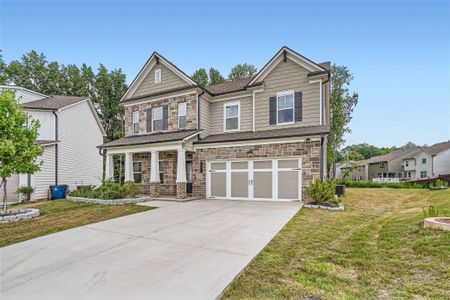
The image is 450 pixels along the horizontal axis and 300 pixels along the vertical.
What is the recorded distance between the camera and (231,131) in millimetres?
13797

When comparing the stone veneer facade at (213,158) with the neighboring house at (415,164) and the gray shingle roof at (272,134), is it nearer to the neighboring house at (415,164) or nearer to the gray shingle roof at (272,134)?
the gray shingle roof at (272,134)

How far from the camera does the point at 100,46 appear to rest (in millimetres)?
17062

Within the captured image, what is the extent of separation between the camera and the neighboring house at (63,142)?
14.4 meters

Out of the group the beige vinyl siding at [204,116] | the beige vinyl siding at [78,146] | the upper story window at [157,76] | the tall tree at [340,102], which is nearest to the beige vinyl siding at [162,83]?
the upper story window at [157,76]

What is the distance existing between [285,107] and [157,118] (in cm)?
797

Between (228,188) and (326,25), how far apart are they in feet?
34.3

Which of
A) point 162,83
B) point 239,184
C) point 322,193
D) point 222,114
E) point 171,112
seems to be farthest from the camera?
point 162,83

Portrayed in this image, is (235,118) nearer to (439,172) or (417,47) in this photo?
(417,47)

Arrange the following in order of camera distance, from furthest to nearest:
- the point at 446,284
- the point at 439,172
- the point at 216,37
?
1. the point at 439,172
2. the point at 216,37
3. the point at 446,284

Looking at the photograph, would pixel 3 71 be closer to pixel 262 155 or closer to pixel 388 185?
pixel 262 155

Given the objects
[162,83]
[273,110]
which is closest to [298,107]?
[273,110]

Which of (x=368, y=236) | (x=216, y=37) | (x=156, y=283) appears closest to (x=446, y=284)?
(x=368, y=236)

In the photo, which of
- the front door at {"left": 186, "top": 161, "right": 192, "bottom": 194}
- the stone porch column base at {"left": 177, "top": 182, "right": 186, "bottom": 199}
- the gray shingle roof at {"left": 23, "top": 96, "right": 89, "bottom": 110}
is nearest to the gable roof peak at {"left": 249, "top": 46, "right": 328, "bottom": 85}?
the front door at {"left": 186, "top": 161, "right": 192, "bottom": 194}

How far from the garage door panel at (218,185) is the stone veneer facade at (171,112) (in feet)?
10.3
